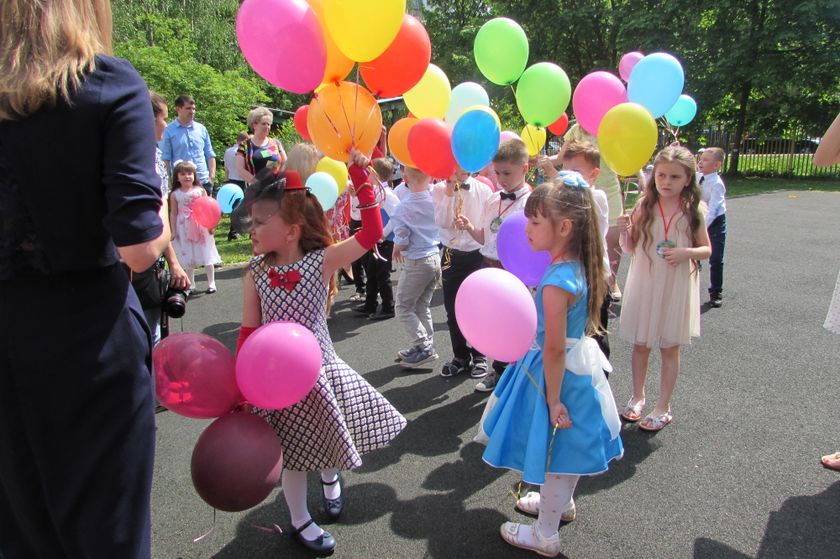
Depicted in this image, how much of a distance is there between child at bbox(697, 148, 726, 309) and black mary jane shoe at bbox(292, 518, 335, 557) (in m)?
5.02

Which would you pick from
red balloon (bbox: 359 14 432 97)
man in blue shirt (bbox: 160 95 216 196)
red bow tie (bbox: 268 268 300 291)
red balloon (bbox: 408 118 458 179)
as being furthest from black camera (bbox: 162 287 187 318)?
man in blue shirt (bbox: 160 95 216 196)

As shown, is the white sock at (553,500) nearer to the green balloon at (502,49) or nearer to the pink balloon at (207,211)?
the green balloon at (502,49)

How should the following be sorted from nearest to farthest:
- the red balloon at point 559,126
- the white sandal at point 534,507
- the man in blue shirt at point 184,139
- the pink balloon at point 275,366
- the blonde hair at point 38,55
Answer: the blonde hair at point 38,55 < the pink balloon at point 275,366 < the white sandal at point 534,507 < the red balloon at point 559,126 < the man in blue shirt at point 184,139

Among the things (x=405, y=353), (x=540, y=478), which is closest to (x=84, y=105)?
(x=540, y=478)

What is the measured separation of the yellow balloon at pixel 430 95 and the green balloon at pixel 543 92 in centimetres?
70

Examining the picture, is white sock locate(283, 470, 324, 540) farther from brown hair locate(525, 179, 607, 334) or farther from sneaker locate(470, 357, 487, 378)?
sneaker locate(470, 357, 487, 378)

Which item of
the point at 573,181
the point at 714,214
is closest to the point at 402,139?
the point at 573,181

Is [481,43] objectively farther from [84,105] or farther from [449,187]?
[84,105]

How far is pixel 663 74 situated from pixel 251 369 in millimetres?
3495

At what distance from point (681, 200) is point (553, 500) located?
2.02 meters

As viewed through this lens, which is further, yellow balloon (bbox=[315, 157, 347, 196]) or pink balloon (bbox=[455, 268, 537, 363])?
yellow balloon (bbox=[315, 157, 347, 196])

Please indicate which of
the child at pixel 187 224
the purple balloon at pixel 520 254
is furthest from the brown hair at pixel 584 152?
the child at pixel 187 224

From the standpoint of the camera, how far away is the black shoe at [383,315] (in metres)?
6.15

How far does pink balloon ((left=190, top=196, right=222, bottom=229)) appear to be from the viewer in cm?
620
